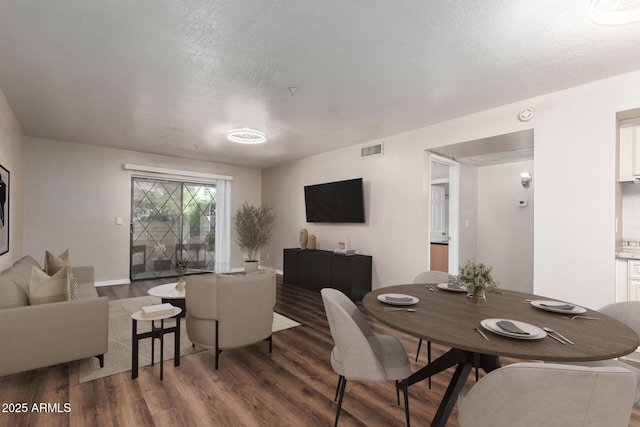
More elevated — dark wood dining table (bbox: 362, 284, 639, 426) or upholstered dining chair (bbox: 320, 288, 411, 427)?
dark wood dining table (bbox: 362, 284, 639, 426)

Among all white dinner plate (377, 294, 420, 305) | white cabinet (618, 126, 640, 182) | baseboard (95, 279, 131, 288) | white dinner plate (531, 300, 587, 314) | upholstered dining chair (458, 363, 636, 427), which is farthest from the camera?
baseboard (95, 279, 131, 288)

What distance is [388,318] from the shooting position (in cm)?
162

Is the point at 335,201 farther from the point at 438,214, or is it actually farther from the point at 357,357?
the point at 357,357

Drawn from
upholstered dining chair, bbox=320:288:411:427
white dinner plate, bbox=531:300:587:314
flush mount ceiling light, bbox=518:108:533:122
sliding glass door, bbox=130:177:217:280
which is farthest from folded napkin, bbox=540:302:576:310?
sliding glass door, bbox=130:177:217:280

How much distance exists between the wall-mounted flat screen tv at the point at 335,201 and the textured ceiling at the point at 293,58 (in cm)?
140

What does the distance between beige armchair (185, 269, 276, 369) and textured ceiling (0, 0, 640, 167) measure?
1852mm

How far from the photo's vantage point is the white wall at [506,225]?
5398 millimetres

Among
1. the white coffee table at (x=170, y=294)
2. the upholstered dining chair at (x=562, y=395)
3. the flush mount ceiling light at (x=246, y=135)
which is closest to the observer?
the upholstered dining chair at (x=562, y=395)

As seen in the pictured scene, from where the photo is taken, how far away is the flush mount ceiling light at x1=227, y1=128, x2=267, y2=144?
14.1ft

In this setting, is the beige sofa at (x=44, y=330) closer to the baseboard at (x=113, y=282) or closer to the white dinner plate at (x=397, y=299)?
the white dinner plate at (x=397, y=299)

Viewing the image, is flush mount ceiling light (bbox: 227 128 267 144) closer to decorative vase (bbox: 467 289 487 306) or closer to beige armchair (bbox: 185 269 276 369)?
beige armchair (bbox: 185 269 276 369)

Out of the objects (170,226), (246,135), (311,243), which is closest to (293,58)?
(246,135)

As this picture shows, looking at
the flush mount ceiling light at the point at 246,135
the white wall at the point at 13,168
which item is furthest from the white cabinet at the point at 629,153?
the white wall at the point at 13,168

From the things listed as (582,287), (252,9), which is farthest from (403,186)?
(252,9)
